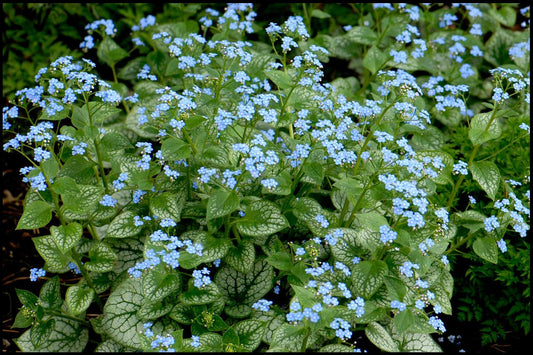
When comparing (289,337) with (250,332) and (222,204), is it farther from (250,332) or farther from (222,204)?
(222,204)

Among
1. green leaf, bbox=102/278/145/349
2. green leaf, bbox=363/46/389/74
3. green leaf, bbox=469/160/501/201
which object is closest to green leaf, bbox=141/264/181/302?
green leaf, bbox=102/278/145/349

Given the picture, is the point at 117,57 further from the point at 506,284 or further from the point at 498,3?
the point at 498,3

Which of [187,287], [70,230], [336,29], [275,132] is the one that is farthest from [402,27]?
[70,230]

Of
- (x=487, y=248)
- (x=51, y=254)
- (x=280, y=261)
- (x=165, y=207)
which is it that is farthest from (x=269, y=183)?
(x=487, y=248)

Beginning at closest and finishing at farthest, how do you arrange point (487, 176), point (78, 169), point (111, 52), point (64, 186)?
point (64, 186), point (78, 169), point (487, 176), point (111, 52)

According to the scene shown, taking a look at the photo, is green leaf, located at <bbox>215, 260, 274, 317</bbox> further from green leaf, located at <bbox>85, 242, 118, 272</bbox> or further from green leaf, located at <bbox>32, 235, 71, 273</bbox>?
green leaf, located at <bbox>32, 235, 71, 273</bbox>

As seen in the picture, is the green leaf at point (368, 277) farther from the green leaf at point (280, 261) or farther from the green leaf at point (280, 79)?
the green leaf at point (280, 79)
